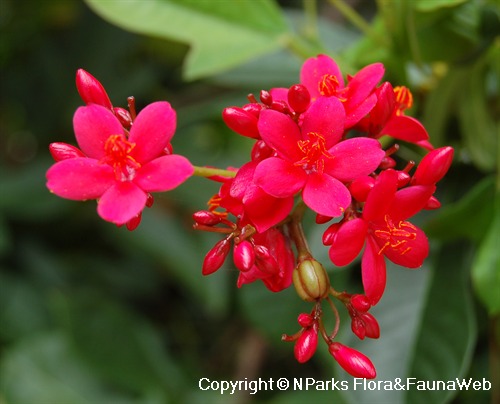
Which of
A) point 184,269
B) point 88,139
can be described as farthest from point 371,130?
point 184,269

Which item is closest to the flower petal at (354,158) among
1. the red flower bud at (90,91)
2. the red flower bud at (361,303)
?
the red flower bud at (361,303)

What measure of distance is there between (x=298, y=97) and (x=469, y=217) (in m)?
0.39

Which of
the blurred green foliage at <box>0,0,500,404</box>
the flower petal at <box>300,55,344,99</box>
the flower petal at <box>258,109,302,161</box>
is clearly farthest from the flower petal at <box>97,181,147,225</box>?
the blurred green foliage at <box>0,0,500,404</box>

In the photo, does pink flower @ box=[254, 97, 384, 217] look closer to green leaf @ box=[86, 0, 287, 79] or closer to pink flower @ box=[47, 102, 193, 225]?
pink flower @ box=[47, 102, 193, 225]

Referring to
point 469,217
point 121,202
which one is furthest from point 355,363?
point 469,217

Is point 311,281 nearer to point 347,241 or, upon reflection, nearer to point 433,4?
point 347,241

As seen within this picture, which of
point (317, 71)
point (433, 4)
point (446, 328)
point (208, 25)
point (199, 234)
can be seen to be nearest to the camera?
point (317, 71)

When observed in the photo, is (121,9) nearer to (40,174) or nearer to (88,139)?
(88,139)

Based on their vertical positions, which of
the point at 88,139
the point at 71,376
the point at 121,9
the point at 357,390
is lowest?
the point at 71,376

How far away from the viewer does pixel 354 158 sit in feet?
1.85

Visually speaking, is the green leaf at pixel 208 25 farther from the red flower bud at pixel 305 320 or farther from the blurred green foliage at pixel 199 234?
the red flower bud at pixel 305 320

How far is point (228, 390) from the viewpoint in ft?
4.54

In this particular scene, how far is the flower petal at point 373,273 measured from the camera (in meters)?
0.57

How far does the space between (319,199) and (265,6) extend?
52cm
